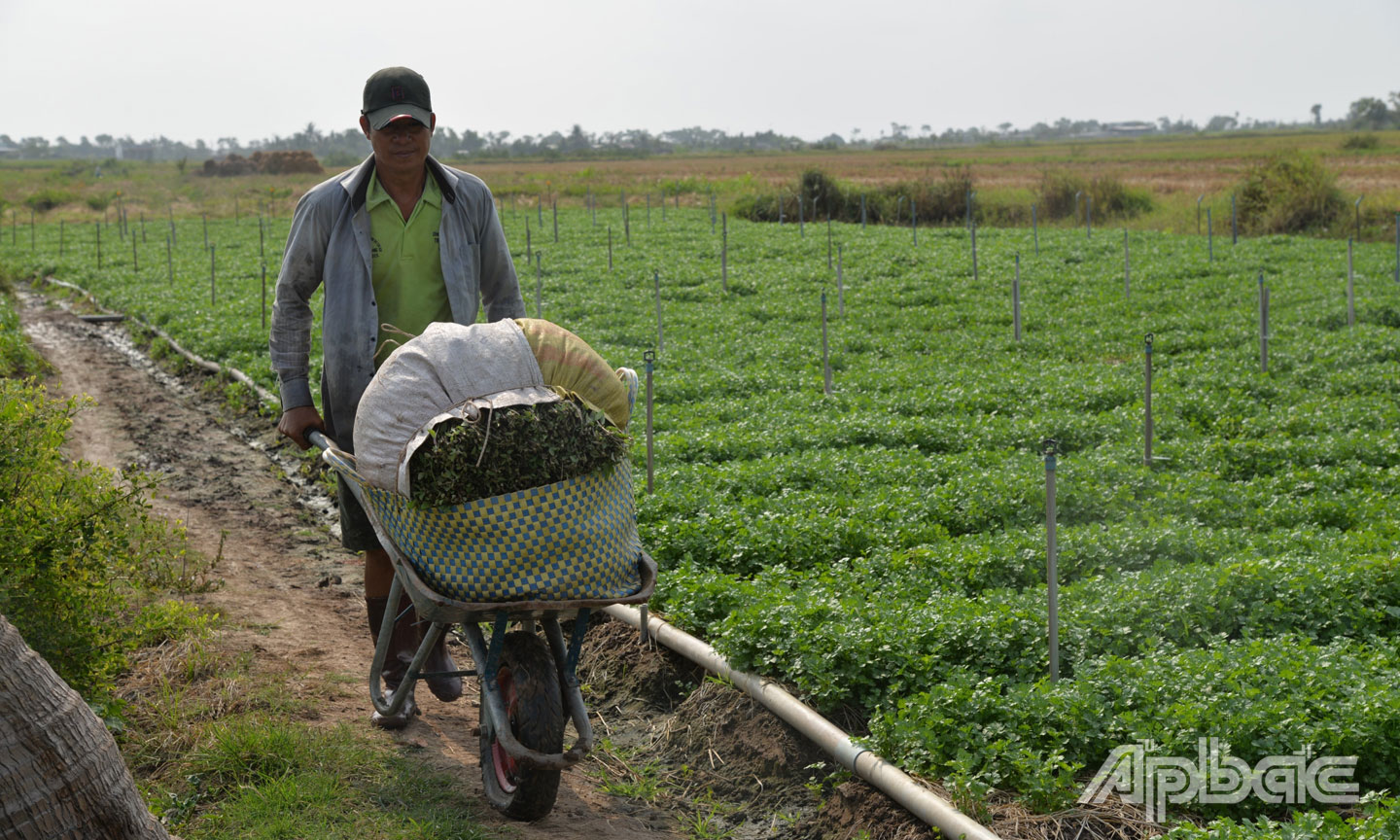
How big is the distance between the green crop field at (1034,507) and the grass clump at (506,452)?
1881mm

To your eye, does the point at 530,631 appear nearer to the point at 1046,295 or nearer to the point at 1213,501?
the point at 1213,501

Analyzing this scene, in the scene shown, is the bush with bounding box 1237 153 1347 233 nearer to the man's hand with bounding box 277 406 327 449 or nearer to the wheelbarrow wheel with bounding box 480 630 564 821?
the man's hand with bounding box 277 406 327 449

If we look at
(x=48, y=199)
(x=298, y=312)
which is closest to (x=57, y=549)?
(x=298, y=312)

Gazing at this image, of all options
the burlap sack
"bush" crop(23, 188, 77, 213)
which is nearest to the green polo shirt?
the burlap sack

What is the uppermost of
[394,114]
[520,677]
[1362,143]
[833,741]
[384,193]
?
[1362,143]

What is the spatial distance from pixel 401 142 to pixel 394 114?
0.16m

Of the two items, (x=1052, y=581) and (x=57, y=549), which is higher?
(x=57, y=549)

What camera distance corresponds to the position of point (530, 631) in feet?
14.1

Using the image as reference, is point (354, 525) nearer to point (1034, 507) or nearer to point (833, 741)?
point (833, 741)

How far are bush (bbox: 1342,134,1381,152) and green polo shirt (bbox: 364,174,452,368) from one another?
79569 millimetres

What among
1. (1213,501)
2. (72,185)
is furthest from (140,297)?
(72,185)

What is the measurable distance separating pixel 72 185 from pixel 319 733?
85613 millimetres

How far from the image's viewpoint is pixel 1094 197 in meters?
39.8

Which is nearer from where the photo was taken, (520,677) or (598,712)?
(520,677)
